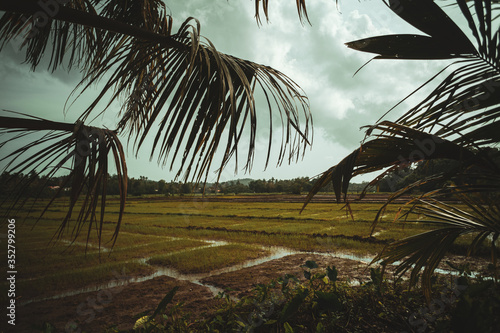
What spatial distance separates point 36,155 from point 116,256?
781 centimetres

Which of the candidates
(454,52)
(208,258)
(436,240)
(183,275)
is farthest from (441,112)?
(208,258)

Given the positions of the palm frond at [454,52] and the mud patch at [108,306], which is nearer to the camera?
the palm frond at [454,52]

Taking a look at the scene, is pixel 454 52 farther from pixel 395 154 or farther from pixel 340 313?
pixel 340 313

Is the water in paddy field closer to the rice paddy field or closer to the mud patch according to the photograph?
the rice paddy field

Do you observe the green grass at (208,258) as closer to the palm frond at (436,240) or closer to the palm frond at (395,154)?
the palm frond at (436,240)

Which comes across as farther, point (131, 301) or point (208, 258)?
point (208, 258)

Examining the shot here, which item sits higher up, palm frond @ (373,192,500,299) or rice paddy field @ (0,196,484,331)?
palm frond @ (373,192,500,299)

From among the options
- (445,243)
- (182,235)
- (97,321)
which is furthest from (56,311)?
(182,235)

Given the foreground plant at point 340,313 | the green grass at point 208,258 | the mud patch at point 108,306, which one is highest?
the foreground plant at point 340,313

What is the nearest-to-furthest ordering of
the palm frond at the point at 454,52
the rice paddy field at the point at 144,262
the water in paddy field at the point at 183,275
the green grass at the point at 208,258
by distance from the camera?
the palm frond at the point at 454,52
the rice paddy field at the point at 144,262
the water in paddy field at the point at 183,275
the green grass at the point at 208,258

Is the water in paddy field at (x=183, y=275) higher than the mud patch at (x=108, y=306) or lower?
lower

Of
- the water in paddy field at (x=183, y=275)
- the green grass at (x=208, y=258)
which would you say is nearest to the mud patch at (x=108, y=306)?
the water in paddy field at (x=183, y=275)

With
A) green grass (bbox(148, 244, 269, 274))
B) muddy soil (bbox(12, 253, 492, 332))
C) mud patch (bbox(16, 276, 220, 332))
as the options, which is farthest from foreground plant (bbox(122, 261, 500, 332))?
green grass (bbox(148, 244, 269, 274))

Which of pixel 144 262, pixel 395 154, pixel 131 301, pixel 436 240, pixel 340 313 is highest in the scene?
pixel 395 154
